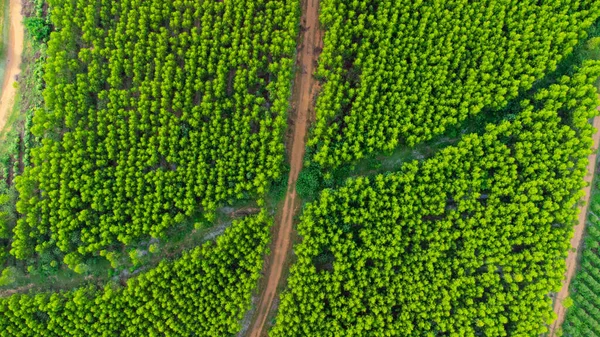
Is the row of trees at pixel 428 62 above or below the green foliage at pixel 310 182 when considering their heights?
above

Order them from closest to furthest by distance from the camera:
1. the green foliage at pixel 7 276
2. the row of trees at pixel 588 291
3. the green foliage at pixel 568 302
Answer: the green foliage at pixel 7 276 → the green foliage at pixel 568 302 → the row of trees at pixel 588 291

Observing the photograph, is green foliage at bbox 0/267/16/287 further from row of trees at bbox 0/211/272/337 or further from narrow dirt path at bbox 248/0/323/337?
narrow dirt path at bbox 248/0/323/337

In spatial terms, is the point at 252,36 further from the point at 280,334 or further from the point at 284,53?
the point at 280,334

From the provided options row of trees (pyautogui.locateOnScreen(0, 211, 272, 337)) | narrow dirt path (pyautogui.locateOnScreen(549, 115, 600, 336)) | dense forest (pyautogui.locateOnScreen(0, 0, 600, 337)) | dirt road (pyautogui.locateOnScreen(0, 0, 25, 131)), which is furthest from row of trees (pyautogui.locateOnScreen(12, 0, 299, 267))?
narrow dirt path (pyautogui.locateOnScreen(549, 115, 600, 336))

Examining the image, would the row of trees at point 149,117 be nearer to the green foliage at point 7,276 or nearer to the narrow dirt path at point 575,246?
the green foliage at point 7,276

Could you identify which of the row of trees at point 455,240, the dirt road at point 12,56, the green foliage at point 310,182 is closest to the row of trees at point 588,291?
the row of trees at point 455,240

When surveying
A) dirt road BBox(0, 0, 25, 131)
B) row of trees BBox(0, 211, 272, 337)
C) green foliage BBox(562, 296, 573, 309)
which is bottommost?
row of trees BBox(0, 211, 272, 337)

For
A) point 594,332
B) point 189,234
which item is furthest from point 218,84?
point 594,332
